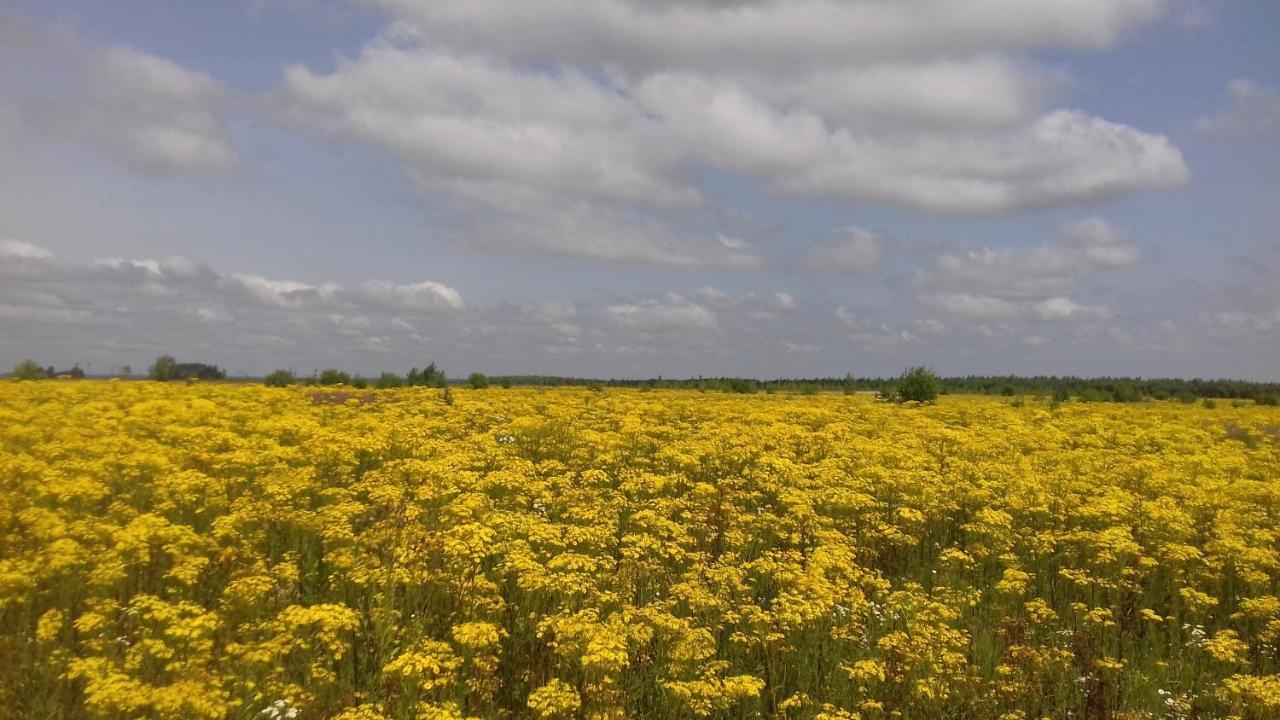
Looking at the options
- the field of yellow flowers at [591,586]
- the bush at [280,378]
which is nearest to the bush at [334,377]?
the bush at [280,378]

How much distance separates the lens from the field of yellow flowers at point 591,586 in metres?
6.26

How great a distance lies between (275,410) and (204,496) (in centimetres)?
1077

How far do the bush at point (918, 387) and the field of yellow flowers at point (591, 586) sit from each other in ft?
88.5

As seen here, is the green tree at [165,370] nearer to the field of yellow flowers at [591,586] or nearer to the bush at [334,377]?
the bush at [334,377]

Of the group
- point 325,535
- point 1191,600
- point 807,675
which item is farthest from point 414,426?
point 1191,600

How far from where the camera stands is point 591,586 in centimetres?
757

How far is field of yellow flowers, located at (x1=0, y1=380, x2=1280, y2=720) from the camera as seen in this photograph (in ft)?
20.5

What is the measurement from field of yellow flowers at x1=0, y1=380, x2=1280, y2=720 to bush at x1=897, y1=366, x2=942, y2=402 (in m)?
27.0

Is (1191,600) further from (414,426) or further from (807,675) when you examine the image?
(414,426)

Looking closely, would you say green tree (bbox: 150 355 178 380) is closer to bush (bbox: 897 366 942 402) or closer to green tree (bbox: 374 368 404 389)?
green tree (bbox: 374 368 404 389)

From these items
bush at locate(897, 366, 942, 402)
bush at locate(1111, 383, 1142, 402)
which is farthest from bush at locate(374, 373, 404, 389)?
bush at locate(1111, 383, 1142, 402)

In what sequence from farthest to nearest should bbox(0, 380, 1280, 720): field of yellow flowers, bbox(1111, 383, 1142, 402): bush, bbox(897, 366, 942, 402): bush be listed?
1. bbox(1111, 383, 1142, 402): bush
2. bbox(897, 366, 942, 402): bush
3. bbox(0, 380, 1280, 720): field of yellow flowers

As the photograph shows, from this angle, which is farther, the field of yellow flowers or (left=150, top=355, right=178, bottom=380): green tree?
(left=150, top=355, right=178, bottom=380): green tree

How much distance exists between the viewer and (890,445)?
1653 cm
